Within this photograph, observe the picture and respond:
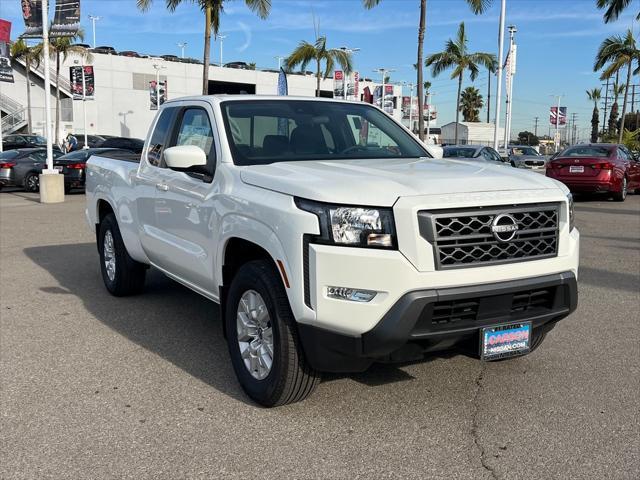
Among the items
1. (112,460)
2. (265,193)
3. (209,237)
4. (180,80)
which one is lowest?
(112,460)

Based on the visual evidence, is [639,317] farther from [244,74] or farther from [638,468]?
[244,74]

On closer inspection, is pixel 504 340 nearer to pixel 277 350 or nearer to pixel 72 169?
pixel 277 350

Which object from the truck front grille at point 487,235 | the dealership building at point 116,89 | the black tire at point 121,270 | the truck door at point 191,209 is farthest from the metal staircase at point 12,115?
the truck front grille at point 487,235

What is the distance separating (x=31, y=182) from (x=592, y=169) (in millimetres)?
17284

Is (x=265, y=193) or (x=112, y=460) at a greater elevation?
(x=265, y=193)

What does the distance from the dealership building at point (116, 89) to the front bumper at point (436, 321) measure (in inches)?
1893

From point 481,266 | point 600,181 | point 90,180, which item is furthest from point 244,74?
point 481,266

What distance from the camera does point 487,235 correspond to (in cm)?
354

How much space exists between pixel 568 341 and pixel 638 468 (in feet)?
7.07

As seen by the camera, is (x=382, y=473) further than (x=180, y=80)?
No

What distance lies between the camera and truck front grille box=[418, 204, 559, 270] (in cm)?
342

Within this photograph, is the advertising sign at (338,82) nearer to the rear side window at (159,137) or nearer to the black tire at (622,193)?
the black tire at (622,193)

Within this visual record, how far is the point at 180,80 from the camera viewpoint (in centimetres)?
6588

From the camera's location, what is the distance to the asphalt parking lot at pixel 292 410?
10.9 feet
